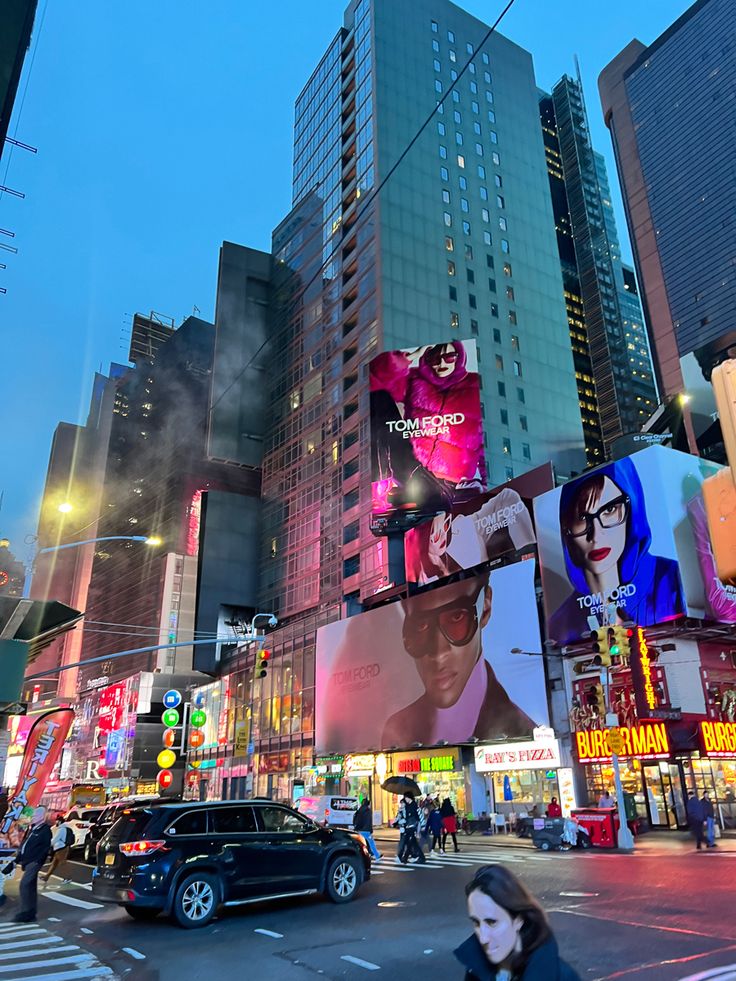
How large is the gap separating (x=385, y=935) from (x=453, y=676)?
109 feet

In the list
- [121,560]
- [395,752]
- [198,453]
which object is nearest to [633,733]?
[395,752]

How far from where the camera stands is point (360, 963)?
26.7 feet

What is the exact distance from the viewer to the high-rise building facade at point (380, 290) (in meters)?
63.7

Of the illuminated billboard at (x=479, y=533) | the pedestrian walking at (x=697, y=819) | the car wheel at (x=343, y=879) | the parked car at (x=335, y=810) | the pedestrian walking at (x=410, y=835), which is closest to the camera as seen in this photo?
the car wheel at (x=343, y=879)

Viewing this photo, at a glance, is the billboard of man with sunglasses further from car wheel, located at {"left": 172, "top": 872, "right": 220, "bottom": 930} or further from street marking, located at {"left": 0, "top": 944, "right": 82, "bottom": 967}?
street marking, located at {"left": 0, "top": 944, "right": 82, "bottom": 967}

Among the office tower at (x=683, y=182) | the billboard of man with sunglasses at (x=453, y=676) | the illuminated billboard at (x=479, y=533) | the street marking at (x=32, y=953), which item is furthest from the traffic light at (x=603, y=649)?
the office tower at (x=683, y=182)

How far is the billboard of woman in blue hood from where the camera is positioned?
33156 mm

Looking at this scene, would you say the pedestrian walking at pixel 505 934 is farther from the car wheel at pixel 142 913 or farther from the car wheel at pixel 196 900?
the car wheel at pixel 142 913

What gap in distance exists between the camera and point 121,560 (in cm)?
11400

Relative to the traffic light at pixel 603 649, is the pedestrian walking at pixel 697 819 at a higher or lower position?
lower

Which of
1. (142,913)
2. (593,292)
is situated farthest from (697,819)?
(593,292)

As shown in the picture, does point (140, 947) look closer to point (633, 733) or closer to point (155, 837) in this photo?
point (155, 837)

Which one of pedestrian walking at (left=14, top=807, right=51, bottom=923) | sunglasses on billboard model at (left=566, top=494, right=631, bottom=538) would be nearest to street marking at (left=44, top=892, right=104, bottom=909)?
pedestrian walking at (left=14, top=807, right=51, bottom=923)

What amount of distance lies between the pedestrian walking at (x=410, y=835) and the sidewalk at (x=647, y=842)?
19.6 ft
